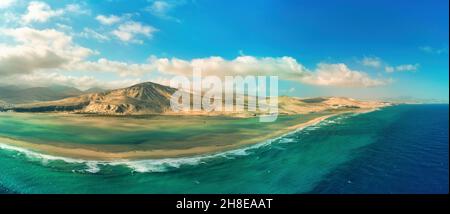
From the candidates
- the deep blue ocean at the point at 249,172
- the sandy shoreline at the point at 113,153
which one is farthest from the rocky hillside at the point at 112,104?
the deep blue ocean at the point at 249,172

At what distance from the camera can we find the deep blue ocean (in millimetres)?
53688

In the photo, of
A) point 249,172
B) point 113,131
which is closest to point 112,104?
point 113,131

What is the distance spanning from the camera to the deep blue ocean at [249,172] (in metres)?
53.7

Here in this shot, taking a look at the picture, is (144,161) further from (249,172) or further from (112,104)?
(112,104)

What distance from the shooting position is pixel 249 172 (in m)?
63.6

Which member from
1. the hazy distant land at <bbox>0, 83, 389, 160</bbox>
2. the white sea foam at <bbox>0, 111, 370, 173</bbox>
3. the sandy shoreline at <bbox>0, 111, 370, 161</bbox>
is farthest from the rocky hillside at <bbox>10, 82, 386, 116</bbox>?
the white sea foam at <bbox>0, 111, 370, 173</bbox>

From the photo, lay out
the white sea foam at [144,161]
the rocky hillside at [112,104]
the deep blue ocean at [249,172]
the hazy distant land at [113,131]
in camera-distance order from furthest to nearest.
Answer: the rocky hillside at [112,104] → the hazy distant land at [113,131] → the white sea foam at [144,161] → the deep blue ocean at [249,172]

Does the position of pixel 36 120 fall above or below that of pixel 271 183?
above

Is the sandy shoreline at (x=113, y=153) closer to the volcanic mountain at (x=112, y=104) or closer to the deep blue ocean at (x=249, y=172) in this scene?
the deep blue ocean at (x=249, y=172)

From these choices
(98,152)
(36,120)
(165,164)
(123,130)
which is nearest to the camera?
(165,164)

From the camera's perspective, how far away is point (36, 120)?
129 metres
